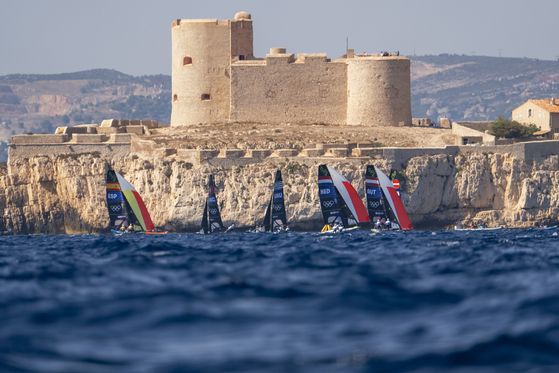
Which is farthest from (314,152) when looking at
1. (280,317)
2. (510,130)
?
(280,317)

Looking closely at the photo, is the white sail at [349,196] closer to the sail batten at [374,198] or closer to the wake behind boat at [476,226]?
the sail batten at [374,198]

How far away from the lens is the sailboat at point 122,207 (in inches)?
1743

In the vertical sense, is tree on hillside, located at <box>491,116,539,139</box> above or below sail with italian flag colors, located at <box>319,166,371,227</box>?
above

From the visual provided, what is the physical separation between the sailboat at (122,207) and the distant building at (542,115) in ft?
121

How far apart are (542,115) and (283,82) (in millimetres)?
25008

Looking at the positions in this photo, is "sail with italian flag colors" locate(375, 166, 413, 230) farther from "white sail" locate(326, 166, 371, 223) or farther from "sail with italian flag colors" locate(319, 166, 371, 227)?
"sail with italian flag colors" locate(319, 166, 371, 227)

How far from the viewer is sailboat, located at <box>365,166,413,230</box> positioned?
42469 mm

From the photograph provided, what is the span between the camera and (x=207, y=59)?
64688 mm

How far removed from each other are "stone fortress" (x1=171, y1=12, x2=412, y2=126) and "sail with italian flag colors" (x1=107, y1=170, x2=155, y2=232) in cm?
2015

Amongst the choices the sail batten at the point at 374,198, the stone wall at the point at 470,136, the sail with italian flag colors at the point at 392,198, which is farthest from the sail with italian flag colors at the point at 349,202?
the stone wall at the point at 470,136

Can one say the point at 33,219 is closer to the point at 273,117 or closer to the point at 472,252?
the point at 273,117

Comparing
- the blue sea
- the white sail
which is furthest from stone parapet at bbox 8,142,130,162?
the blue sea

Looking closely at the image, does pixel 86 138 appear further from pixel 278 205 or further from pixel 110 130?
pixel 278 205

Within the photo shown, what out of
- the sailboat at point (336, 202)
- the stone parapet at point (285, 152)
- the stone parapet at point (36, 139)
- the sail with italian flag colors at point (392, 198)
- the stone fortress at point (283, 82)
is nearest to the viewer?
the sailboat at point (336, 202)
